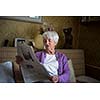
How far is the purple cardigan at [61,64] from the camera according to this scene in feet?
3.74

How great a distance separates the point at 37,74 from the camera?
1.14 meters

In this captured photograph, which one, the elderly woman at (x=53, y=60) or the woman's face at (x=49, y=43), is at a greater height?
the woman's face at (x=49, y=43)

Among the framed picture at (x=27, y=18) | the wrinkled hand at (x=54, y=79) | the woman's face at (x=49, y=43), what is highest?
the framed picture at (x=27, y=18)

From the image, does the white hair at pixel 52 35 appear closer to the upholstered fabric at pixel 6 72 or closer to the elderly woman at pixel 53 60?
the elderly woman at pixel 53 60

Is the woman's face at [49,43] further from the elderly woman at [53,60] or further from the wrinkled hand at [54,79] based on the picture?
the wrinkled hand at [54,79]

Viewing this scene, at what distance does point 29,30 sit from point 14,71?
0.76ft

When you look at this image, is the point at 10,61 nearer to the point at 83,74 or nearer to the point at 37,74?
the point at 37,74

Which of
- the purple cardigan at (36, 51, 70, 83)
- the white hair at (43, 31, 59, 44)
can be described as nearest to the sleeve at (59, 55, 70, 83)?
the purple cardigan at (36, 51, 70, 83)

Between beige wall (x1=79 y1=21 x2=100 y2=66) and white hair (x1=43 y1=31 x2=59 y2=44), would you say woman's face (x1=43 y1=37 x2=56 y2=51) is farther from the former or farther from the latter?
beige wall (x1=79 y1=21 x2=100 y2=66)

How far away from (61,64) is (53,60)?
0.16ft

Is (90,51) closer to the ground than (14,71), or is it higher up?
higher up

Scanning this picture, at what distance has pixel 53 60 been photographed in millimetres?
1167

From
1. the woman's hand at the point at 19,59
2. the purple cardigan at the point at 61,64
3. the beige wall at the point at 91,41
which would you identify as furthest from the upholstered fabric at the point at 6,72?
the beige wall at the point at 91,41

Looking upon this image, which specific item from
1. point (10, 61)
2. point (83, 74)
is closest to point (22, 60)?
point (10, 61)
